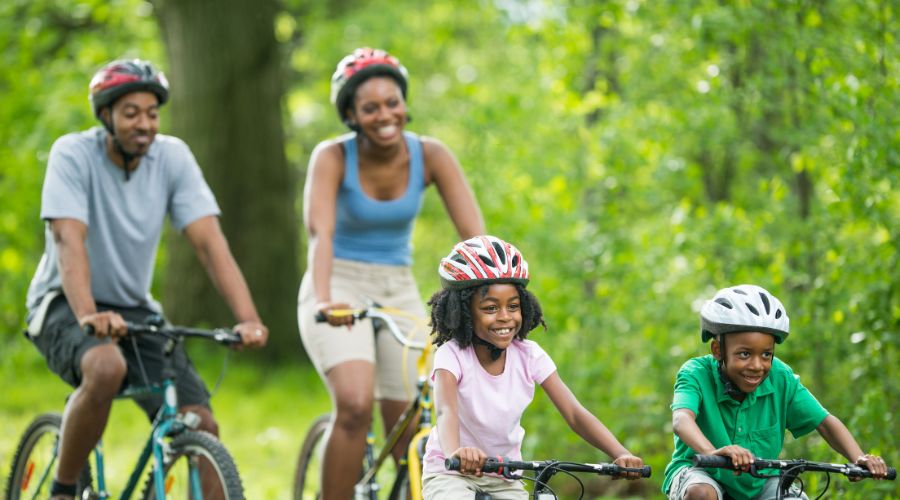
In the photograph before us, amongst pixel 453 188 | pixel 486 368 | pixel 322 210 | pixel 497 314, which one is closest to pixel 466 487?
pixel 486 368

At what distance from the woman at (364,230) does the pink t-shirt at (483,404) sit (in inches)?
43.6

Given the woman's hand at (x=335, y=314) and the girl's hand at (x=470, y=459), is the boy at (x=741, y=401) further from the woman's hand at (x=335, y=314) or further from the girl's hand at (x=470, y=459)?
the woman's hand at (x=335, y=314)

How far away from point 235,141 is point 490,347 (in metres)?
8.51

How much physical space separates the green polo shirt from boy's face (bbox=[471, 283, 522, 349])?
2.01ft

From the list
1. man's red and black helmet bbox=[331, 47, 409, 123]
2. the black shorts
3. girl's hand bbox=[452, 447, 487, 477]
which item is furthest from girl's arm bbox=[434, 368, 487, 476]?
man's red and black helmet bbox=[331, 47, 409, 123]

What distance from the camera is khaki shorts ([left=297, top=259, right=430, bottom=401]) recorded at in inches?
204

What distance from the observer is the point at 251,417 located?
10398mm

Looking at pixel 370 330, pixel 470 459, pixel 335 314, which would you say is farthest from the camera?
pixel 370 330

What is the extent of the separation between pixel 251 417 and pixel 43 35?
608cm

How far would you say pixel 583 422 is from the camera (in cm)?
399

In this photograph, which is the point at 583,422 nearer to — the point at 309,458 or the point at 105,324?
the point at 105,324

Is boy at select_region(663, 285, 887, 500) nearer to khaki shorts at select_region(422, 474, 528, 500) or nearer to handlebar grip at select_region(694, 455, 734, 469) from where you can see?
handlebar grip at select_region(694, 455, 734, 469)

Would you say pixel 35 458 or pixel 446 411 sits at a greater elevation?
pixel 446 411

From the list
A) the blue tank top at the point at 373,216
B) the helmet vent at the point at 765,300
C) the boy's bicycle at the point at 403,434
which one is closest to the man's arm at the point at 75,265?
the boy's bicycle at the point at 403,434
